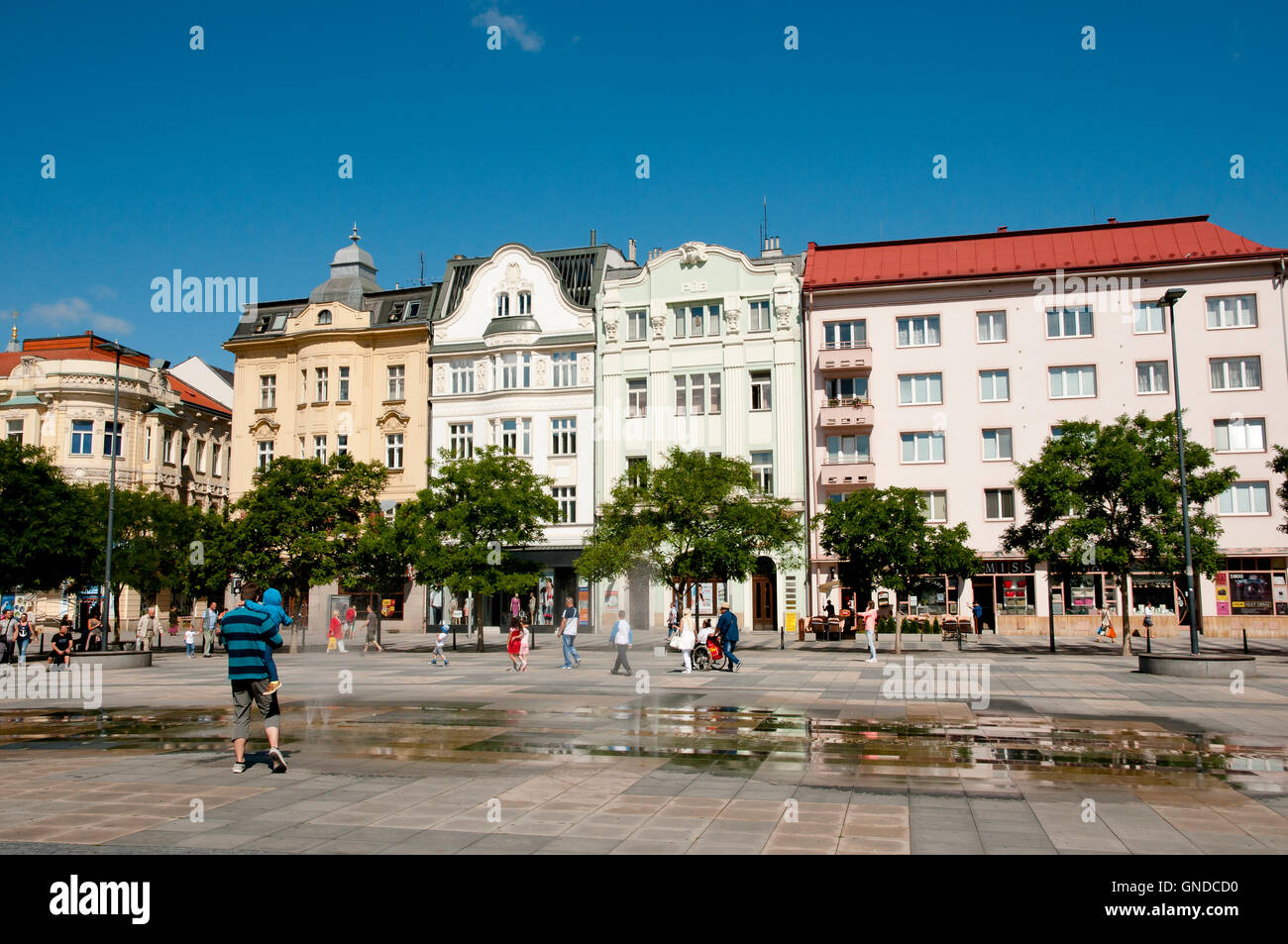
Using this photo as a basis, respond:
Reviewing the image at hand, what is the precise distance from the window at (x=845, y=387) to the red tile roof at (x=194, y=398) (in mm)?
40268

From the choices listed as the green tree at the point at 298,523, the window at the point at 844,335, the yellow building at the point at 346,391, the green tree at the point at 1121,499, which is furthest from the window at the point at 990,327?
the green tree at the point at 298,523

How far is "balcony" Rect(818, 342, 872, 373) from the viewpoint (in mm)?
46031

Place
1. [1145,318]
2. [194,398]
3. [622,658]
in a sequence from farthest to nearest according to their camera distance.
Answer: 1. [194,398]
2. [1145,318]
3. [622,658]

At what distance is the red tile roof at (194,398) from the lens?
62906 millimetres

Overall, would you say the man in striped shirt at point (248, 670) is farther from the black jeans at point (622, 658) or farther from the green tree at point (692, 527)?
the green tree at point (692, 527)

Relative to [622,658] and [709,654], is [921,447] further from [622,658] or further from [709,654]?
[622,658]

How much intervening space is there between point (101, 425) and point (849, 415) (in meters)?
41.6

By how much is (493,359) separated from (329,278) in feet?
43.0

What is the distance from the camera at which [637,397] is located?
48.6 metres

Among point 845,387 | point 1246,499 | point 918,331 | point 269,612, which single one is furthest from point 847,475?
point 269,612

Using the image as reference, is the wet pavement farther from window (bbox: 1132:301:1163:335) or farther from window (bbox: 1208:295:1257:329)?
window (bbox: 1208:295:1257:329)

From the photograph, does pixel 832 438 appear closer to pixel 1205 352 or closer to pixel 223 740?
pixel 1205 352
